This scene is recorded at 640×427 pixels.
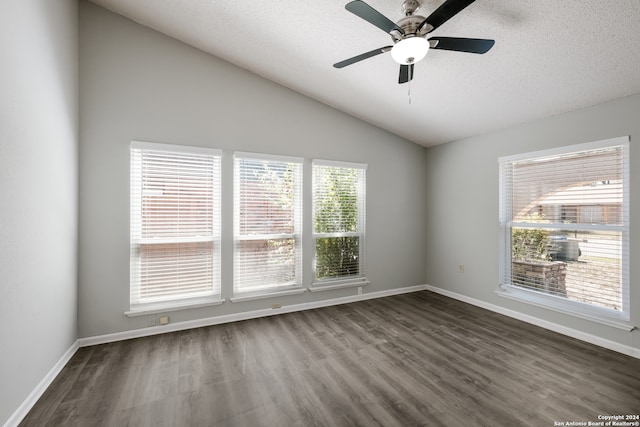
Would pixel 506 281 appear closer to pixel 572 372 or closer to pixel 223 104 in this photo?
pixel 572 372

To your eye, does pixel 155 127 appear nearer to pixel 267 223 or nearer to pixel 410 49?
pixel 267 223

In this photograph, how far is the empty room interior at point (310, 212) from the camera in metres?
2.04

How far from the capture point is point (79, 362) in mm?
2631

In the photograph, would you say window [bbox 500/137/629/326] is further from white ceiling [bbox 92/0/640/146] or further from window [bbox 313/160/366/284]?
window [bbox 313/160/366/284]

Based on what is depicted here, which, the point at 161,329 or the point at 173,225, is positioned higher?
the point at 173,225

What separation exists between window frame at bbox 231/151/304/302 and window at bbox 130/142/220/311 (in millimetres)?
225

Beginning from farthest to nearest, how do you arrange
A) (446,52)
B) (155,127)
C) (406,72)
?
(155,127) < (446,52) < (406,72)

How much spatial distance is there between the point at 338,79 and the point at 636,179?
330 centimetres

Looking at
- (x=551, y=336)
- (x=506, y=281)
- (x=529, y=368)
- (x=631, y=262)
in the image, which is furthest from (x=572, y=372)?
(x=506, y=281)

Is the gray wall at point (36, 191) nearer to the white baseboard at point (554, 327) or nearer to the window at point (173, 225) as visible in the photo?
the window at point (173, 225)

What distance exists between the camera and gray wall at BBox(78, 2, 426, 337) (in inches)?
118

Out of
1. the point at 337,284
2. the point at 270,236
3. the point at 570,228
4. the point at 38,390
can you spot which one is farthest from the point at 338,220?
the point at 38,390

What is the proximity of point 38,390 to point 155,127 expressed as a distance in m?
2.63

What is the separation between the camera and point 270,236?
3875 millimetres
